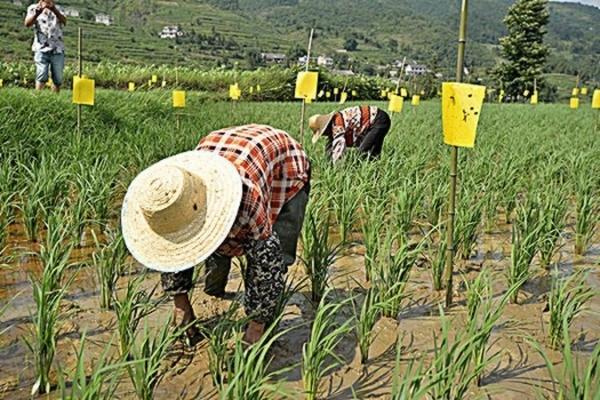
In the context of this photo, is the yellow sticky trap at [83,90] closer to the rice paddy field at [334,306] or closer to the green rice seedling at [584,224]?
the rice paddy field at [334,306]

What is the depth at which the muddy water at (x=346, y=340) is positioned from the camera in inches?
76.9

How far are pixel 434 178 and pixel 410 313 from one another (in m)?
1.97

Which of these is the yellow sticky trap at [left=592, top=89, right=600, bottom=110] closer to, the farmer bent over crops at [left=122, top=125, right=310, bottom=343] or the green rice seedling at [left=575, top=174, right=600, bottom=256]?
the green rice seedling at [left=575, top=174, right=600, bottom=256]

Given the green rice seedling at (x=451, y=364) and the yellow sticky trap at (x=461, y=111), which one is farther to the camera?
the yellow sticky trap at (x=461, y=111)

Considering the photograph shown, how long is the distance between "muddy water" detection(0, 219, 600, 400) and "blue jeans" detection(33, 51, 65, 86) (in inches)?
180

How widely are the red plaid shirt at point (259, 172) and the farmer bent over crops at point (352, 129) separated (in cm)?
207

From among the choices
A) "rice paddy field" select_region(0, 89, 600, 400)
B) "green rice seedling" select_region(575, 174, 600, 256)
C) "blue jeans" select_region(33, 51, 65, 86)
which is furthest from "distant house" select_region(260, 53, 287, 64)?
"green rice seedling" select_region(575, 174, 600, 256)

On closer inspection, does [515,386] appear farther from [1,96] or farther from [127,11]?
[127,11]

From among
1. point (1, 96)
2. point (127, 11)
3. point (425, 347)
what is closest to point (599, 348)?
point (425, 347)

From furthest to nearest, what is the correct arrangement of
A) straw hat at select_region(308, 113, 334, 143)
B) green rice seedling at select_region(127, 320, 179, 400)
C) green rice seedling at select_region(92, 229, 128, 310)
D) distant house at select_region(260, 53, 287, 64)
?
distant house at select_region(260, 53, 287, 64)
straw hat at select_region(308, 113, 334, 143)
green rice seedling at select_region(92, 229, 128, 310)
green rice seedling at select_region(127, 320, 179, 400)

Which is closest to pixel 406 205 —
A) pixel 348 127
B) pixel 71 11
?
pixel 348 127

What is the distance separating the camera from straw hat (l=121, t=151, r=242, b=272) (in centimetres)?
170

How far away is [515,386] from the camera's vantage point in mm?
2010

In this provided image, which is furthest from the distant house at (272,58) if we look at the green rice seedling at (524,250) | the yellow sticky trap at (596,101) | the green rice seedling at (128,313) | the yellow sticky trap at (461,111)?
the green rice seedling at (128,313)
